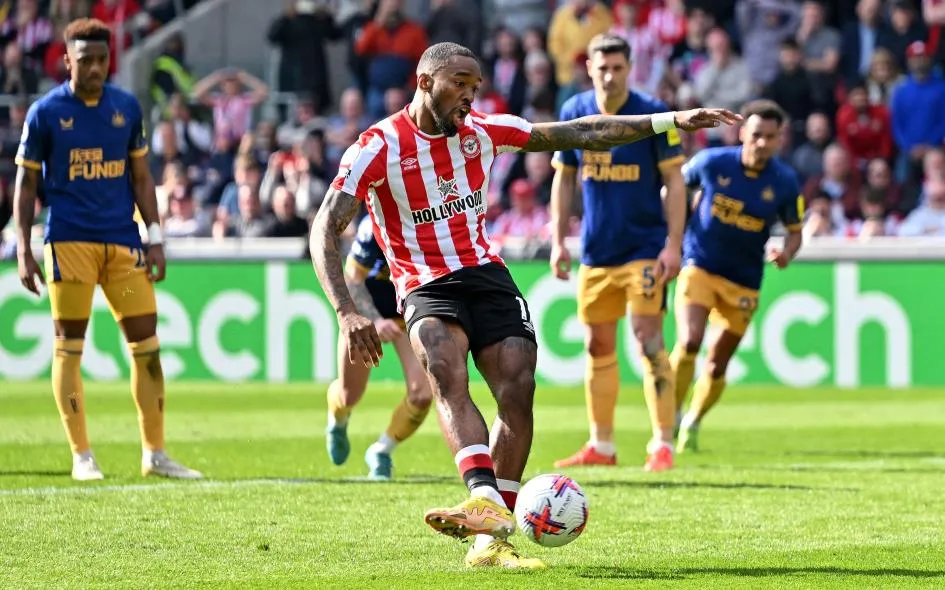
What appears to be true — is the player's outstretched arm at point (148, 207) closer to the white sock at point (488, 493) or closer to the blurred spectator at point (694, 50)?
the white sock at point (488, 493)

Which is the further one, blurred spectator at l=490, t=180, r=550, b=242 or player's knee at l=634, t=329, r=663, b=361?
blurred spectator at l=490, t=180, r=550, b=242

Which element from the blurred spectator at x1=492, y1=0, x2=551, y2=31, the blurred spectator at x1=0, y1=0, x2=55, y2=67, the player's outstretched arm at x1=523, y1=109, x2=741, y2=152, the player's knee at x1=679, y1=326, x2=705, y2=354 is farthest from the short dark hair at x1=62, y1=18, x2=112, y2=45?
the blurred spectator at x1=0, y1=0, x2=55, y2=67

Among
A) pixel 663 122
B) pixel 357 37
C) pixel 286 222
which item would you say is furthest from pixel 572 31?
pixel 663 122

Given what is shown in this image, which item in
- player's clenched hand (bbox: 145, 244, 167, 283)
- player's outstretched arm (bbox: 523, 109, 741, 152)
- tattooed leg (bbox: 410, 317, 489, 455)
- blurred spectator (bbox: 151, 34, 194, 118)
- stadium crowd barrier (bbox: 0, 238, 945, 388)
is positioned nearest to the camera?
tattooed leg (bbox: 410, 317, 489, 455)

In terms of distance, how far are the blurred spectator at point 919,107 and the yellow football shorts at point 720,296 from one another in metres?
7.64

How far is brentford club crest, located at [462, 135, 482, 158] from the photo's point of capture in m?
6.99

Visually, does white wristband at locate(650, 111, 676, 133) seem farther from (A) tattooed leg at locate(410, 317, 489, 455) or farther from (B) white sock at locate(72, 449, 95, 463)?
(B) white sock at locate(72, 449, 95, 463)

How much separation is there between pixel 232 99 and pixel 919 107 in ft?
30.5

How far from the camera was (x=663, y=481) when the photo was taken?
9414 millimetres

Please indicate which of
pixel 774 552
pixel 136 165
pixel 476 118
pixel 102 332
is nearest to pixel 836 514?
pixel 774 552

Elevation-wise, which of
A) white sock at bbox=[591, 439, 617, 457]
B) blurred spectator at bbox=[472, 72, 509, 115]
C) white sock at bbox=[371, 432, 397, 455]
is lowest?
white sock at bbox=[591, 439, 617, 457]

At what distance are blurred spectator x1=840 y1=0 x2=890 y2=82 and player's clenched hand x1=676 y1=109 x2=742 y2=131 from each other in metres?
13.6

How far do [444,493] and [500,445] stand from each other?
2.06 m

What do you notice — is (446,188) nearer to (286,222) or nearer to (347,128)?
(286,222)
